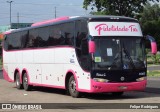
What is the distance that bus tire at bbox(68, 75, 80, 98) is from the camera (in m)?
17.2

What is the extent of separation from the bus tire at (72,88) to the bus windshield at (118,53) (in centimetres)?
170

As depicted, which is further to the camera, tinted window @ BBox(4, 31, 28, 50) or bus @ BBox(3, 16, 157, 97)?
tinted window @ BBox(4, 31, 28, 50)

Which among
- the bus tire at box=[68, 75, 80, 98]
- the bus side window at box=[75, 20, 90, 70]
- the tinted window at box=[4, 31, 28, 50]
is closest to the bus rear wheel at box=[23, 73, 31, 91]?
the tinted window at box=[4, 31, 28, 50]

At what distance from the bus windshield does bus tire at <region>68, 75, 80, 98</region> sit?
5.57ft

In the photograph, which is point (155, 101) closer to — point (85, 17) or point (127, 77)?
point (127, 77)

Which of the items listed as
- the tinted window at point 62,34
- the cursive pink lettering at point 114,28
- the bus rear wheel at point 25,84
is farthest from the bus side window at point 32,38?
the cursive pink lettering at point 114,28

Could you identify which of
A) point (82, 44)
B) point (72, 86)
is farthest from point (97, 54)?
point (72, 86)

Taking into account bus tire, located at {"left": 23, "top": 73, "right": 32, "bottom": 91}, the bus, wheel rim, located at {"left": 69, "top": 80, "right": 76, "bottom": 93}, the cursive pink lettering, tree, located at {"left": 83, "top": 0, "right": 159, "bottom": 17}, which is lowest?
bus tire, located at {"left": 23, "top": 73, "right": 32, "bottom": 91}

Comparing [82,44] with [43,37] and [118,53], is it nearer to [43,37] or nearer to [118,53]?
[118,53]

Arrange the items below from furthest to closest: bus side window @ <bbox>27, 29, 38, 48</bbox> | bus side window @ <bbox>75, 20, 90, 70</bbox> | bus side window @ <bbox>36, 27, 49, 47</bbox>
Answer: bus side window @ <bbox>27, 29, 38, 48</bbox>
bus side window @ <bbox>36, 27, 49, 47</bbox>
bus side window @ <bbox>75, 20, 90, 70</bbox>

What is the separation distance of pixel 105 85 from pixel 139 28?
2.91 meters

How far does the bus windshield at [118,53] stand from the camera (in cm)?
1609

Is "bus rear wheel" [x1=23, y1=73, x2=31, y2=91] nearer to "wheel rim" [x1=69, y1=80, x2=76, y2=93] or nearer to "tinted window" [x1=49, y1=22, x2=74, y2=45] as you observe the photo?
"tinted window" [x1=49, y1=22, x2=74, y2=45]

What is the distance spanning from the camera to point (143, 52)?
16.8 metres
